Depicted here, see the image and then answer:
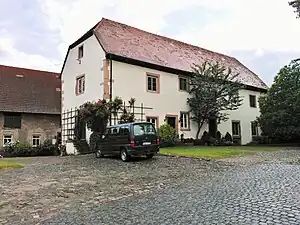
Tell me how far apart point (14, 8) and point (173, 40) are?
18901mm

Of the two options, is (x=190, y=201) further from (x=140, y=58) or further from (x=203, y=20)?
(x=140, y=58)

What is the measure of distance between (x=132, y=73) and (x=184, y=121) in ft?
19.8

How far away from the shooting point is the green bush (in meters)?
22.1

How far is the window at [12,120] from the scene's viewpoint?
3028 centimetres

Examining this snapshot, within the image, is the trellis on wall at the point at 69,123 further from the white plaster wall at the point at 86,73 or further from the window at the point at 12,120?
the window at the point at 12,120

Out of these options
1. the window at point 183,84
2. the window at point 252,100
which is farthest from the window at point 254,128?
the window at point 183,84

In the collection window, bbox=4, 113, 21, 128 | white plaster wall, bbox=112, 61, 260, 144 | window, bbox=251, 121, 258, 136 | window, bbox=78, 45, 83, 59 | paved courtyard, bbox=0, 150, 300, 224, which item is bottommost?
paved courtyard, bbox=0, 150, 300, 224

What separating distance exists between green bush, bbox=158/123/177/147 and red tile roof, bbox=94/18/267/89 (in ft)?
Answer: 15.9

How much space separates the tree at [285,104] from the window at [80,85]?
14470 millimetres

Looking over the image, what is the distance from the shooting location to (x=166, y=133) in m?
22.3

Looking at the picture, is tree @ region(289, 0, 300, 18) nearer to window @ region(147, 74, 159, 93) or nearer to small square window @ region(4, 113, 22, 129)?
window @ region(147, 74, 159, 93)

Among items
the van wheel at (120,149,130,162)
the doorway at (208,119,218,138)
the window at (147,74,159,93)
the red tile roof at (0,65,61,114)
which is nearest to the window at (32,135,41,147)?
the red tile roof at (0,65,61,114)

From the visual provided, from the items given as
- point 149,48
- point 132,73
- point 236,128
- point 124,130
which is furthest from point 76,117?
point 236,128

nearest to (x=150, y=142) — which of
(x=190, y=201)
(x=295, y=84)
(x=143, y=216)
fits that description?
(x=190, y=201)
